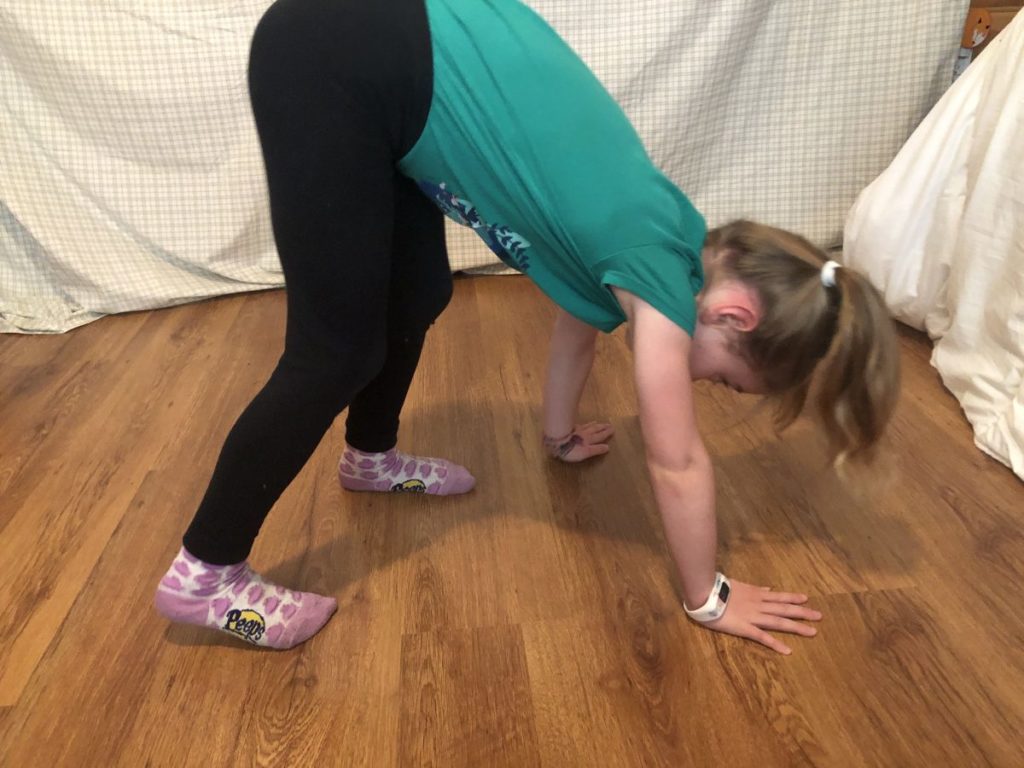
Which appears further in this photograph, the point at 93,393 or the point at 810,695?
the point at 93,393

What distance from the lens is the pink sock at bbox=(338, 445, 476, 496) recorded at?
1.06 metres

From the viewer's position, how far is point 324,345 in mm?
741

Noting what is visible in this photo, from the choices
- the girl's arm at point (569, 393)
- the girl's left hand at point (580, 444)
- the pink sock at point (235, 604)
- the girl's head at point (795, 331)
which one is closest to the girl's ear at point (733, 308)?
the girl's head at point (795, 331)

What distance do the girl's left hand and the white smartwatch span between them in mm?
331

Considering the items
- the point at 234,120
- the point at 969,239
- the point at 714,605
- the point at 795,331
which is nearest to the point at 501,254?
the point at 795,331

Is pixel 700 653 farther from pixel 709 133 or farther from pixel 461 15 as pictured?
pixel 709 133

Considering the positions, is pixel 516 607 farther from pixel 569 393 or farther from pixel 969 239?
pixel 969 239

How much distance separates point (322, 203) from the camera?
0.69m

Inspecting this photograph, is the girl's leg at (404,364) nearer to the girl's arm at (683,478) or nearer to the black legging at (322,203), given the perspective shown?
the black legging at (322,203)

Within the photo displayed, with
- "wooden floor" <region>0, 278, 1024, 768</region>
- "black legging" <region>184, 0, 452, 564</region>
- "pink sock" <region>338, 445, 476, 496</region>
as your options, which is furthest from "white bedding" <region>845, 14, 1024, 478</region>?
"black legging" <region>184, 0, 452, 564</region>

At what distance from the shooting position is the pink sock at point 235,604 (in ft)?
2.62

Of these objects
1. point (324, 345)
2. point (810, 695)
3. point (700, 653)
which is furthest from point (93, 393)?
point (810, 695)

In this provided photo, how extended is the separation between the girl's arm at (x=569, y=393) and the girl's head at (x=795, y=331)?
0.90 feet

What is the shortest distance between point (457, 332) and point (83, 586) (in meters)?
0.85
